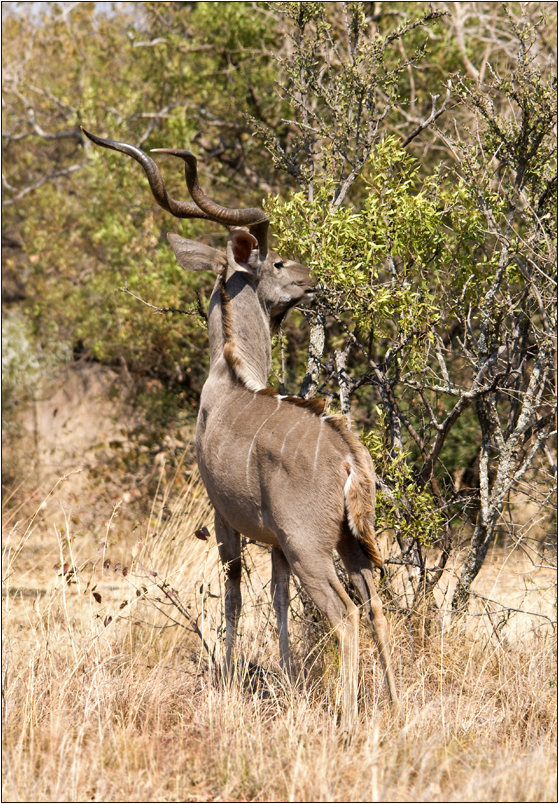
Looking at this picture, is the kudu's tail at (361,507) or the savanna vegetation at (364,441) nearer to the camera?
the savanna vegetation at (364,441)

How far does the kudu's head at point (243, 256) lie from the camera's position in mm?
4535

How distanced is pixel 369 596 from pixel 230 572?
1.05m

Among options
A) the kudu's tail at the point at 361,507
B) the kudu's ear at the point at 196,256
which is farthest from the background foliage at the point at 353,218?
the kudu's tail at the point at 361,507

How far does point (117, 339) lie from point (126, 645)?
477 centimetres

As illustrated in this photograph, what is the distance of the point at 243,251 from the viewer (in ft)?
15.8

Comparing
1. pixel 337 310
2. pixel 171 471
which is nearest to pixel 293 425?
pixel 337 310

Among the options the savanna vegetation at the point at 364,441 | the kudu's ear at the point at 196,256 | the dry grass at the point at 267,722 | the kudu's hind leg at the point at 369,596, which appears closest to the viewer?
the dry grass at the point at 267,722

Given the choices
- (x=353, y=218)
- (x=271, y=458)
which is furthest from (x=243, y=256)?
(x=271, y=458)

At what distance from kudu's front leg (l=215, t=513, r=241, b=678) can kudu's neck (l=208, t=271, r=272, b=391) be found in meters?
0.87

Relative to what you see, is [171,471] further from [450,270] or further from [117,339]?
[450,270]

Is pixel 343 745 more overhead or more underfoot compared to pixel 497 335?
more underfoot

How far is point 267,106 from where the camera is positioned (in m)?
8.95

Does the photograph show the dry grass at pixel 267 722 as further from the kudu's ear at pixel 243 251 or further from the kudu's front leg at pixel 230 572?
the kudu's ear at pixel 243 251

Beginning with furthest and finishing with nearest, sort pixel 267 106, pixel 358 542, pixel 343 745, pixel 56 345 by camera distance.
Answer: pixel 56 345 → pixel 267 106 → pixel 358 542 → pixel 343 745
